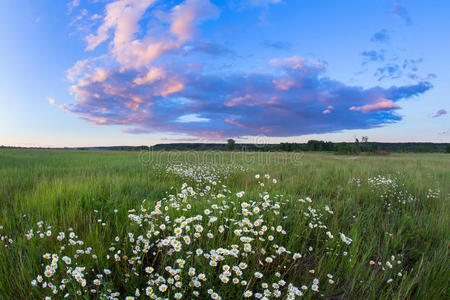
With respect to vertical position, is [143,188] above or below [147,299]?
above

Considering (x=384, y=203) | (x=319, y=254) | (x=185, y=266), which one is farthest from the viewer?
(x=384, y=203)

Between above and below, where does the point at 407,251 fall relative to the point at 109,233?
→ below

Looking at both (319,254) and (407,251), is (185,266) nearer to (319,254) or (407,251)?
(319,254)

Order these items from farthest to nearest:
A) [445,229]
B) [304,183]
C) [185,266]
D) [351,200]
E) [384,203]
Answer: [304,183], [384,203], [351,200], [445,229], [185,266]

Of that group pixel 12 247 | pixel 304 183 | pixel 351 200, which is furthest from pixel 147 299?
pixel 304 183

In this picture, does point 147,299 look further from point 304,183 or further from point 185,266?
point 304,183

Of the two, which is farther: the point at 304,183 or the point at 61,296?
the point at 304,183

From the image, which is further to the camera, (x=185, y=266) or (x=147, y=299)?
(x=185, y=266)

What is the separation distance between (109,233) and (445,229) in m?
5.97

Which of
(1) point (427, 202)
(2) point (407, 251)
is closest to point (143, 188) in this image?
(2) point (407, 251)

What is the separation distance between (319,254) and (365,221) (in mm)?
1867

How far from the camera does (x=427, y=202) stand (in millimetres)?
5953

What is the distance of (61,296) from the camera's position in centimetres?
212

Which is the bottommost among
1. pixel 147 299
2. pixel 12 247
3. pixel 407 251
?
pixel 407 251
